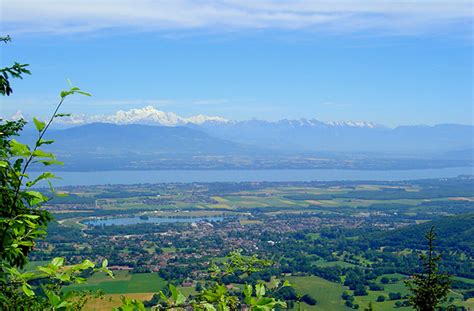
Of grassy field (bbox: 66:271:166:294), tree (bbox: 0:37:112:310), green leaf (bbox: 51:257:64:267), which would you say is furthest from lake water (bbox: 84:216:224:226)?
green leaf (bbox: 51:257:64:267)

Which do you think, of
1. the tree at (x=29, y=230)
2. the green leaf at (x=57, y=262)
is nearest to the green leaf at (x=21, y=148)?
the tree at (x=29, y=230)

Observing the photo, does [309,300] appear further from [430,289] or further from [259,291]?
[259,291]

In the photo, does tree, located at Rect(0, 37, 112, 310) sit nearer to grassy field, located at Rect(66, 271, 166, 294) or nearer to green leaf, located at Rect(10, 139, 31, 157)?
green leaf, located at Rect(10, 139, 31, 157)

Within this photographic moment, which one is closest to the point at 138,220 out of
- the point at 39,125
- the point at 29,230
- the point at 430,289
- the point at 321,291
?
the point at 321,291

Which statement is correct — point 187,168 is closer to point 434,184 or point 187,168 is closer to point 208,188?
point 208,188

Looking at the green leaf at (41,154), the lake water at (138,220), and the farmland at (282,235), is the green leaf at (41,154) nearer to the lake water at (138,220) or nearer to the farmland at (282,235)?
the farmland at (282,235)

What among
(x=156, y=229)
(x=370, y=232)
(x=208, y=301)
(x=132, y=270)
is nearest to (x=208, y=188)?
(x=156, y=229)
